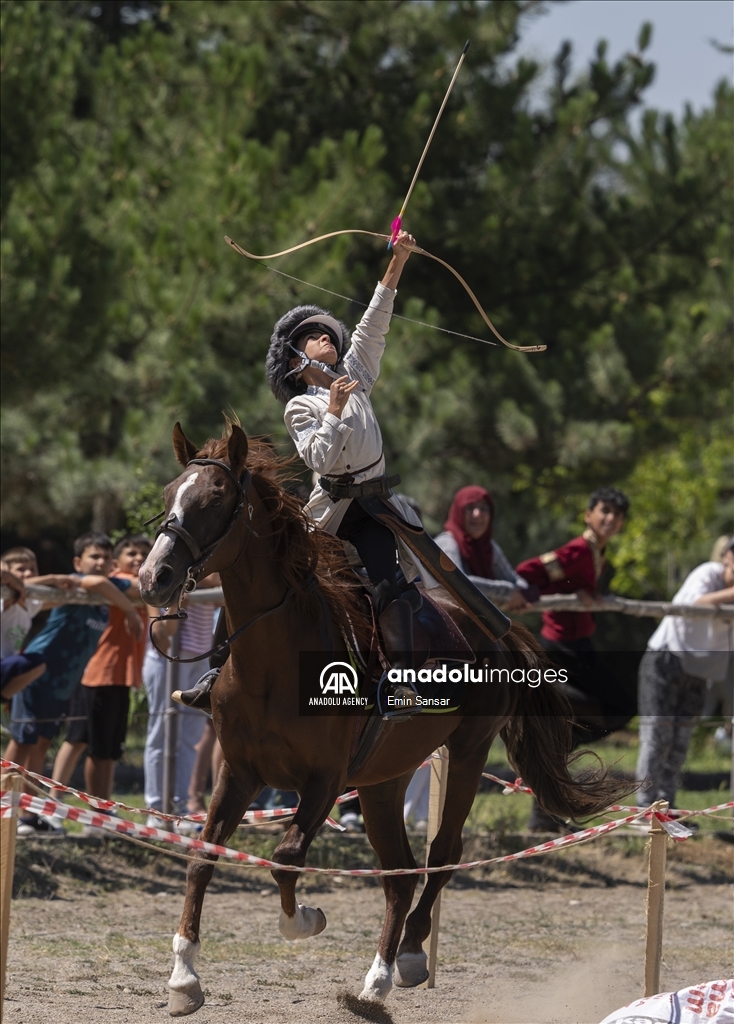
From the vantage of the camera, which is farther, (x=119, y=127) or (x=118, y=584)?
(x=119, y=127)

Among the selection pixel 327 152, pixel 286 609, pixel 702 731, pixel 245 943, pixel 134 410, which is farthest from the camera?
pixel 702 731

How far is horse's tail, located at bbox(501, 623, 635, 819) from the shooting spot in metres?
6.00

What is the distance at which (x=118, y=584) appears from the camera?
300 inches

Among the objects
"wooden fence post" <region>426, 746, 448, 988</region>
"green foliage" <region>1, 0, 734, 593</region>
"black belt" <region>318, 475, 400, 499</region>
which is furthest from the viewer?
"green foliage" <region>1, 0, 734, 593</region>

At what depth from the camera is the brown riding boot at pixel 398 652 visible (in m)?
4.93

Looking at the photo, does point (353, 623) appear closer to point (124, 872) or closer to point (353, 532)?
point (353, 532)

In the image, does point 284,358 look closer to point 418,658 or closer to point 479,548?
point 418,658

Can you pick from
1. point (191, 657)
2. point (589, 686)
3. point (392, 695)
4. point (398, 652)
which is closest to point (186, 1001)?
point (392, 695)

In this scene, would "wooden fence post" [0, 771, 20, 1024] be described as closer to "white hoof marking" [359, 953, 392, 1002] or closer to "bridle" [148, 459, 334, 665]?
"bridle" [148, 459, 334, 665]

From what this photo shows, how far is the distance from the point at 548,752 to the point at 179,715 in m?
2.96

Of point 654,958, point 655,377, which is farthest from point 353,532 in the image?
point 655,377

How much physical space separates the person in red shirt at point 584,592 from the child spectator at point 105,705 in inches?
102

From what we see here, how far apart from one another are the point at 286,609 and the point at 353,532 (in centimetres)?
61

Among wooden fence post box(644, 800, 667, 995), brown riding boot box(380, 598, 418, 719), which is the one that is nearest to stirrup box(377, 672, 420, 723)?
brown riding boot box(380, 598, 418, 719)
